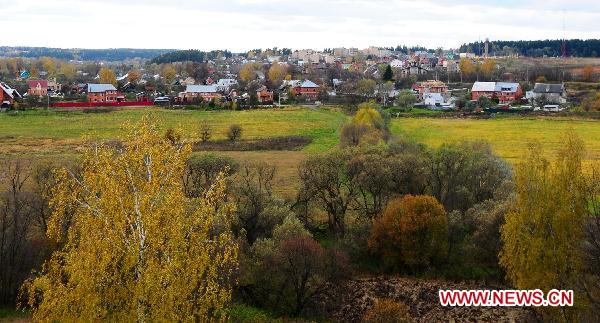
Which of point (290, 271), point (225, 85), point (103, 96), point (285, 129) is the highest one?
point (225, 85)

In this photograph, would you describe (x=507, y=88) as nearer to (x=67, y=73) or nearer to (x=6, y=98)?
(x=6, y=98)

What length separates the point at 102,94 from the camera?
278 feet

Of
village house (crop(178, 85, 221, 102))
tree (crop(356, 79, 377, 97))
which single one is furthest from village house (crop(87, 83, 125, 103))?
tree (crop(356, 79, 377, 97))

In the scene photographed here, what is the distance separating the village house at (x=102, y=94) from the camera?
8444 cm

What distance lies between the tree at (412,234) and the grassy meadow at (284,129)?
11.9 m

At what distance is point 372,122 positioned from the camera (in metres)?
45.2

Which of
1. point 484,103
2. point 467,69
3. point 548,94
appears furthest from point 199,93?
point 467,69

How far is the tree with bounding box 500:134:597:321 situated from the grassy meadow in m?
20.3

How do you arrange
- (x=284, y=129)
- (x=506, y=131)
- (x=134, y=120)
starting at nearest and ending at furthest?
(x=506, y=131)
(x=284, y=129)
(x=134, y=120)

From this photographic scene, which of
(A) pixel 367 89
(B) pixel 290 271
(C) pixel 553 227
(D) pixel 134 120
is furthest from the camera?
(A) pixel 367 89

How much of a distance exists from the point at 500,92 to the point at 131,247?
9065 centimetres

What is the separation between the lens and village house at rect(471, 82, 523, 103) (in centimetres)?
9119

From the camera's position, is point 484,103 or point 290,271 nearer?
point 290,271

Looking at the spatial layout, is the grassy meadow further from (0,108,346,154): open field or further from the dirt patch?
the dirt patch
